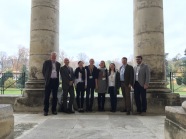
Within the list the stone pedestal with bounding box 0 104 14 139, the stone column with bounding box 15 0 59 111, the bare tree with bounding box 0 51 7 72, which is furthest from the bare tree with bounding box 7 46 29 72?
the stone pedestal with bounding box 0 104 14 139

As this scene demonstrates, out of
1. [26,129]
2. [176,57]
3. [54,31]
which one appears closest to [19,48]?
[176,57]

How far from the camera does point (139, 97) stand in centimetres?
785

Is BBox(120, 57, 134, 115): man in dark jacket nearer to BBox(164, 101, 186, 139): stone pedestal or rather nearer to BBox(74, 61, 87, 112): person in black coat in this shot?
BBox(74, 61, 87, 112): person in black coat

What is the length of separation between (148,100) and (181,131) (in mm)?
4835

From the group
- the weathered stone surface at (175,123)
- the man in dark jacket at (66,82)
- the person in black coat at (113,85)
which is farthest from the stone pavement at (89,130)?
the man in dark jacket at (66,82)

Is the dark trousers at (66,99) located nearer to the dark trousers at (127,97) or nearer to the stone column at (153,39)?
the dark trousers at (127,97)

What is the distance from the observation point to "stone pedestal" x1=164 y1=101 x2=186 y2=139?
10.3 ft

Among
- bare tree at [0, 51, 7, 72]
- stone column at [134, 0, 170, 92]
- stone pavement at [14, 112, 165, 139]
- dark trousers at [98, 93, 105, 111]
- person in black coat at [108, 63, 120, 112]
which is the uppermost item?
bare tree at [0, 51, 7, 72]

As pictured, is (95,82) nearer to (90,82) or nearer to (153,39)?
(90,82)

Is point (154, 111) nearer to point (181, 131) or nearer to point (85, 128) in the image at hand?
point (85, 128)

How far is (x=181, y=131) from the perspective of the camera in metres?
3.17

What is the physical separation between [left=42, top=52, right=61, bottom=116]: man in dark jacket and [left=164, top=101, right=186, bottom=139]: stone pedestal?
4.62 m

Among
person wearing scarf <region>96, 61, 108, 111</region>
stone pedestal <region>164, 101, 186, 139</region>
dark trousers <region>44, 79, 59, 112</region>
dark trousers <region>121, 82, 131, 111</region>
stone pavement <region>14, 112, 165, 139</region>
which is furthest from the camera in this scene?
person wearing scarf <region>96, 61, 108, 111</region>

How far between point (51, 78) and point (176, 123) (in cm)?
508
